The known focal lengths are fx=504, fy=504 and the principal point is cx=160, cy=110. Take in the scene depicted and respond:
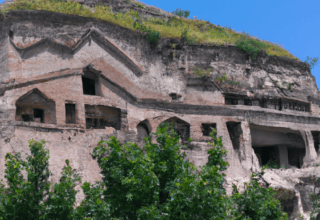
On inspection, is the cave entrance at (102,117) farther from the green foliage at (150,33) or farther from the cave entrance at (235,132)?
the cave entrance at (235,132)

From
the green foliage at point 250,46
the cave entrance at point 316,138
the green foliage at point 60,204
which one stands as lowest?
the green foliage at point 60,204

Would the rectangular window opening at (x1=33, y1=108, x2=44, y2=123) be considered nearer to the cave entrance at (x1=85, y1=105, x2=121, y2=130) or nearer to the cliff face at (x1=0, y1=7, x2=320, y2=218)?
the cliff face at (x1=0, y1=7, x2=320, y2=218)

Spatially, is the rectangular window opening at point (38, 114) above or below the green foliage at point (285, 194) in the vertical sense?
above

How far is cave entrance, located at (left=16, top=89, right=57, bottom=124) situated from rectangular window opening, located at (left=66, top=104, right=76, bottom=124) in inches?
31.9

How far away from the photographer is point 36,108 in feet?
72.0

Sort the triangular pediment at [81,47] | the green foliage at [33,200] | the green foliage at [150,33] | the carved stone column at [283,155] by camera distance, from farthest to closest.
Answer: the carved stone column at [283,155] < the green foliage at [150,33] < the triangular pediment at [81,47] < the green foliage at [33,200]

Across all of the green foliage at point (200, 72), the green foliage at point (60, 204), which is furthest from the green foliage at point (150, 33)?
the green foliage at point (60, 204)

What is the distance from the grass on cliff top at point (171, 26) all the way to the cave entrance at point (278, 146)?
17.3ft

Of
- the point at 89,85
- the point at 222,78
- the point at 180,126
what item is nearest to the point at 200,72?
the point at 222,78

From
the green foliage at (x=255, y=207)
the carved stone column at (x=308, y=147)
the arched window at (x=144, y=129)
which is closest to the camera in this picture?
the green foliage at (x=255, y=207)

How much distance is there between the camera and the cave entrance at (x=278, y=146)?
91.8ft

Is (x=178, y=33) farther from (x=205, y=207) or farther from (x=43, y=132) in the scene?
(x=205, y=207)

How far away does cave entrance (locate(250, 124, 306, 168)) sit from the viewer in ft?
91.8

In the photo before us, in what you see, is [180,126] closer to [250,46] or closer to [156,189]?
[250,46]
